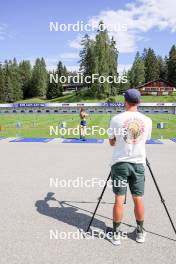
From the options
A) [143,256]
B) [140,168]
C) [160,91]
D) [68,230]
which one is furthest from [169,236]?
[160,91]

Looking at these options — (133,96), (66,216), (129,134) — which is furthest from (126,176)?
(66,216)

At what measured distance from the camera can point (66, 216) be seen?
5.86 m

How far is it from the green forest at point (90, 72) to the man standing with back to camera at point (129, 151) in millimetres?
63340

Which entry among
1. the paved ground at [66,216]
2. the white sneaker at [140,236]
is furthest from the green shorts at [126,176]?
the paved ground at [66,216]

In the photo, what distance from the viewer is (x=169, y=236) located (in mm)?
4969

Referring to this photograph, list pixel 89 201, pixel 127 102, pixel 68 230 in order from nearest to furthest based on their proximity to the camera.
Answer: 1. pixel 127 102
2. pixel 68 230
3. pixel 89 201

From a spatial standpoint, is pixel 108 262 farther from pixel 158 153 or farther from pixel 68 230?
pixel 158 153

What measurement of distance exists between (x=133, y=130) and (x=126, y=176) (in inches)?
27.3

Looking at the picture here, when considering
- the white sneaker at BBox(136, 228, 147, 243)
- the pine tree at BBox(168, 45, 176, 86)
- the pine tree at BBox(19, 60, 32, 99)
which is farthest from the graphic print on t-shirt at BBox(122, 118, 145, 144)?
the pine tree at BBox(19, 60, 32, 99)

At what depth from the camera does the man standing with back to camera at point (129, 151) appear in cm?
467

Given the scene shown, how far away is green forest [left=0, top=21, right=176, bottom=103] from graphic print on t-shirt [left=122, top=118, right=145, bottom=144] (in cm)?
6336

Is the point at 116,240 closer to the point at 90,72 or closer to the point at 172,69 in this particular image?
the point at 90,72

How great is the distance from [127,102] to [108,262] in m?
2.23

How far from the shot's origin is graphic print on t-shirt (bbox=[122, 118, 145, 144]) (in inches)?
183
